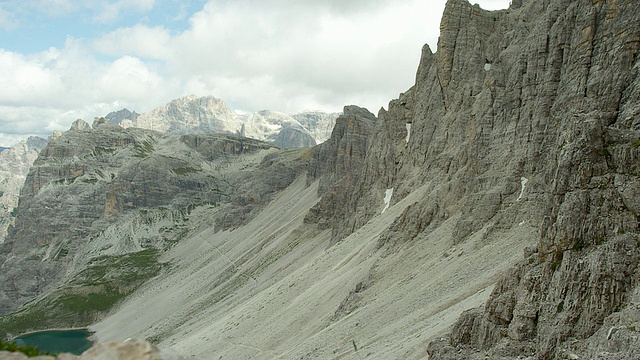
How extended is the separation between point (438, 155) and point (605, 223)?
4924cm

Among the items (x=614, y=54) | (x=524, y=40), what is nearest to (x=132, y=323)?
(x=524, y=40)

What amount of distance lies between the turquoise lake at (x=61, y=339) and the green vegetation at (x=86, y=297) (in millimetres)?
3681

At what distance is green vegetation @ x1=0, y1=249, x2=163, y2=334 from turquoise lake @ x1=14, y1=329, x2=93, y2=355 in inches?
145

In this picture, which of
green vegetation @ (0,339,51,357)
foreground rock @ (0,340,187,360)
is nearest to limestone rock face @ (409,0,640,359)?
foreground rock @ (0,340,187,360)

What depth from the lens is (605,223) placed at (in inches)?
994

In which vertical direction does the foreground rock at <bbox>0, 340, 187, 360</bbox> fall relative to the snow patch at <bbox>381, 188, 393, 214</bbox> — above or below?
below

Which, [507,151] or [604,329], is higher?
[507,151]

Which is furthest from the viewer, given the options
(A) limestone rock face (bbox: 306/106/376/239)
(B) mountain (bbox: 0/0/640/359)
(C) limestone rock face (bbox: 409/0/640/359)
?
(A) limestone rock face (bbox: 306/106/376/239)

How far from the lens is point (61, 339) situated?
443ft

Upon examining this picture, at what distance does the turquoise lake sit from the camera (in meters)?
125

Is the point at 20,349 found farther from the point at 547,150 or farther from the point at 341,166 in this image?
the point at 341,166

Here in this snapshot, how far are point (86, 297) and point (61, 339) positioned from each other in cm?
2196

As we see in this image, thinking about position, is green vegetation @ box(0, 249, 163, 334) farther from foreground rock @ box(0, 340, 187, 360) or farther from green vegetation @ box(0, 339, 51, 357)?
foreground rock @ box(0, 340, 187, 360)

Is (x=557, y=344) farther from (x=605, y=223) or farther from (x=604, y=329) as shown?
(x=605, y=223)
